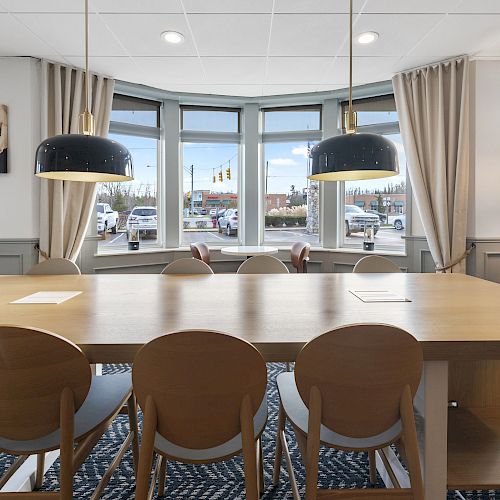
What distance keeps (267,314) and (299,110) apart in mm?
4449

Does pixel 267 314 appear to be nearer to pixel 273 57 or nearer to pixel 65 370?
pixel 65 370

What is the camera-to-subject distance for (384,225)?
525 centimetres

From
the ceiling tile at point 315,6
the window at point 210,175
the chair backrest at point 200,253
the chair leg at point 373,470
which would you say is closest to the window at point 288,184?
the window at point 210,175

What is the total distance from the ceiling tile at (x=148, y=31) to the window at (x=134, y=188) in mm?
1344

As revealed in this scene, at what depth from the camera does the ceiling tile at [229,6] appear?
297 centimetres

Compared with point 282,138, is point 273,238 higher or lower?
lower

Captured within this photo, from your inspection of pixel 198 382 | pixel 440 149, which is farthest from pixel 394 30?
pixel 198 382

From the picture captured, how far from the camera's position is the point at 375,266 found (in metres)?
3.11

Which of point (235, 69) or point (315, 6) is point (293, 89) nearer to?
point (235, 69)

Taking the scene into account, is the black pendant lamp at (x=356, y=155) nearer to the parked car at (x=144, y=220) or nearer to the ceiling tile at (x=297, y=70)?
the ceiling tile at (x=297, y=70)

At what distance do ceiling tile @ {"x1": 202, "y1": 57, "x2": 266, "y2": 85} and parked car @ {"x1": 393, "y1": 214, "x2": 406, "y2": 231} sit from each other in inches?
93.0

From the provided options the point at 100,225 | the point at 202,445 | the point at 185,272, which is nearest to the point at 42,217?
the point at 100,225

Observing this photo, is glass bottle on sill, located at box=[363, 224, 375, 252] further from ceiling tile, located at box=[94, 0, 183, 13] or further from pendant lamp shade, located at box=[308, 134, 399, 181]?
ceiling tile, located at box=[94, 0, 183, 13]

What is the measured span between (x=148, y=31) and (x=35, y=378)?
313 cm
